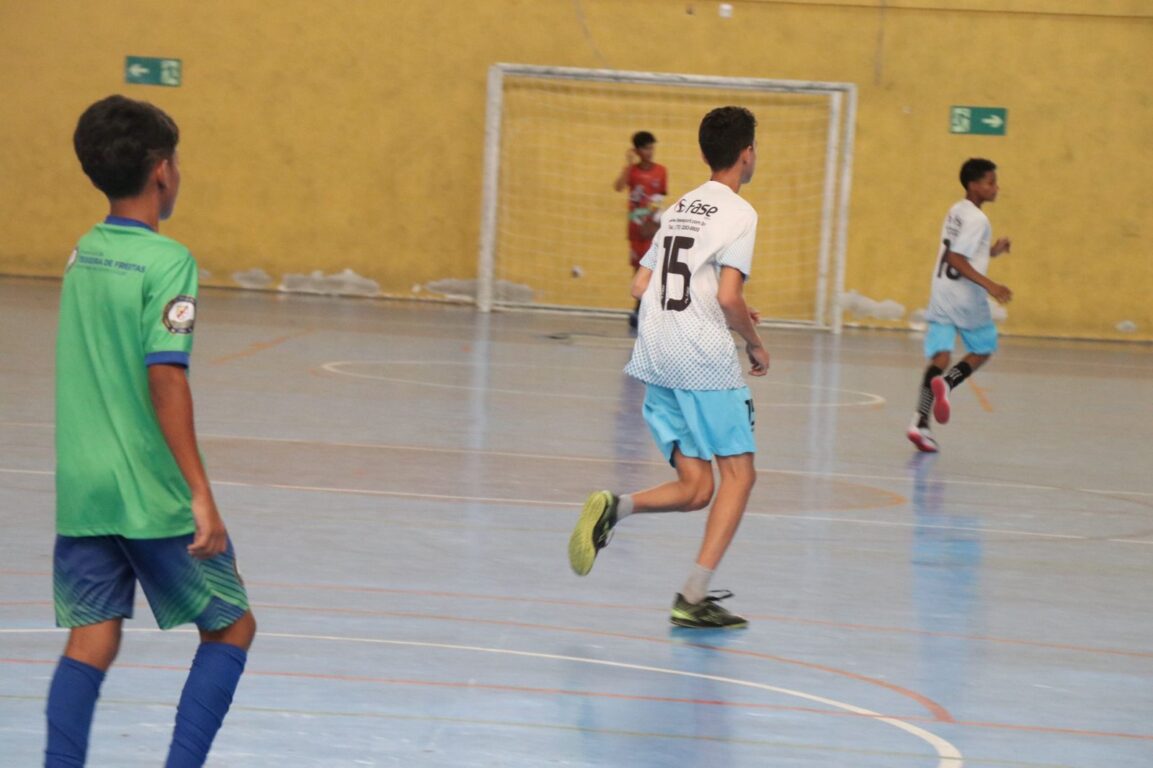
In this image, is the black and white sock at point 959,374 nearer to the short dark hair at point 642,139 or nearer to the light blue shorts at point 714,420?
the light blue shorts at point 714,420

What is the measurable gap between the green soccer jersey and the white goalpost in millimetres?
16116

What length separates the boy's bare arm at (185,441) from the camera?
316 cm

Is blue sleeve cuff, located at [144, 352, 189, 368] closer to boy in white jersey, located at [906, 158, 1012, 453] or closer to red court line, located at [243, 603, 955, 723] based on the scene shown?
red court line, located at [243, 603, 955, 723]

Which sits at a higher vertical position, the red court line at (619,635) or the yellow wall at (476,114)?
the yellow wall at (476,114)

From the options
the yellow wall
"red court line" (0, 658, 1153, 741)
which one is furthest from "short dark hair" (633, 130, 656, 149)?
"red court line" (0, 658, 1153, 741)

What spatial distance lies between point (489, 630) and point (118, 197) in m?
2.23

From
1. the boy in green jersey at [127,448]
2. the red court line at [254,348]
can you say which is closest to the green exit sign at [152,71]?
the red court line at [254,348]

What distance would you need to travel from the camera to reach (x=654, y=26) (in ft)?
64.0

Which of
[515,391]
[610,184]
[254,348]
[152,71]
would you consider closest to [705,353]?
[515,391]

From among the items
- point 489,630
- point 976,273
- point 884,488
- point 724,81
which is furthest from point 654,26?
point 489,630

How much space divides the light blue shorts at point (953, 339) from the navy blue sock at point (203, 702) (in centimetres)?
722

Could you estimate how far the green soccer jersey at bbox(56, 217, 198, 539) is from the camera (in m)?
3.18

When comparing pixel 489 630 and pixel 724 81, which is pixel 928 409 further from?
pixel 724 81

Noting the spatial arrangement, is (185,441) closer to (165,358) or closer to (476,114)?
(165,358)
